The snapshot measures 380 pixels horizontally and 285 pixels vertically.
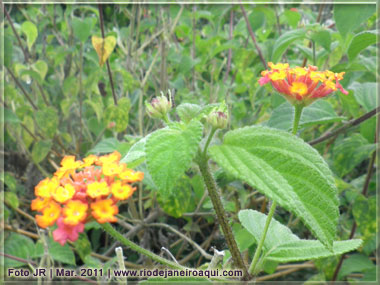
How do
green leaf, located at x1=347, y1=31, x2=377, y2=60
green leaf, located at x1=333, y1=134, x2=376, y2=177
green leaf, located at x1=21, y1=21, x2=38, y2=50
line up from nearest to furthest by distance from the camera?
green leaf, located at x1=347, y1=31, x2=377, y2=60 < green leaf, located at x1=333, y1=134, x2=376, y2=177 < green leaf, located at x1=21, y1=21, x2=38, y2=50

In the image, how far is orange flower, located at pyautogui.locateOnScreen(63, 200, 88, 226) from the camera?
0.36m

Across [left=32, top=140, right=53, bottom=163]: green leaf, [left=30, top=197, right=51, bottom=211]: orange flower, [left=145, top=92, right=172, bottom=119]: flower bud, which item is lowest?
[left=32, top=140, right=53, bottom=163]: green leaf

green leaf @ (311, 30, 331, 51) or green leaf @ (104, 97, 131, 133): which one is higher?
green leaf @ (311, 30, 331, 51)

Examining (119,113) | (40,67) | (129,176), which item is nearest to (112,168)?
(129,176)

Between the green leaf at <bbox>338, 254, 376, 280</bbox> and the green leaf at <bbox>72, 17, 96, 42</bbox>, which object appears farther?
the green leaf at <bbox>72, 17, 96, 42</bbox>

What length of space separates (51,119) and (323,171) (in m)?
0.73

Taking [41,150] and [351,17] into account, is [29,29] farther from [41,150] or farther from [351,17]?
[351,17]

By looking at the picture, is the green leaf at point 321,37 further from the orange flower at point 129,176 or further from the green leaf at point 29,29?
the green leaf at point 29,29

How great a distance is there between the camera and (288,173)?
362mm

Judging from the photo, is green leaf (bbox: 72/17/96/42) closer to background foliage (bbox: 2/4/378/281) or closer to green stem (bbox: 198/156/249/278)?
background foliage (bbox: 2/4/378/281)

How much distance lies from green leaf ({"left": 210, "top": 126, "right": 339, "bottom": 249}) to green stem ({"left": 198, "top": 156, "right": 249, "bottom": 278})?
25 millimetres

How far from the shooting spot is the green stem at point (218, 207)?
15.7 inches

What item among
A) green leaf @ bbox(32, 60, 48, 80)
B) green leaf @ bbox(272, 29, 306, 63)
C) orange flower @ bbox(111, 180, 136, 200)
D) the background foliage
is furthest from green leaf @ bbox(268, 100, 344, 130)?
green leaf @ bbox(32, 60, 48, 80)

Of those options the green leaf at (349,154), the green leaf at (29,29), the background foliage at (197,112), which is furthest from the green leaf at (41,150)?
the green leaf at (349,154)
